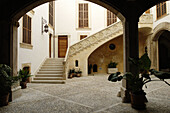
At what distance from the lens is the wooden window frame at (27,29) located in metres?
8.25

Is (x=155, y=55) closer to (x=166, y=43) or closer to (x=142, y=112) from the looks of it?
(x=166, y=43)

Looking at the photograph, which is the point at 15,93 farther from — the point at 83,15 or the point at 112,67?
the point at 83,15

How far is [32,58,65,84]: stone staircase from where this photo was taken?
29.4ft

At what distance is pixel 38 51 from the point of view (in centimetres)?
1038

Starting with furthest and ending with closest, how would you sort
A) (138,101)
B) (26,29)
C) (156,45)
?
(156,45) → (26,29) → (138,101)

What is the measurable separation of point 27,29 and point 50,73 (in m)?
3.39

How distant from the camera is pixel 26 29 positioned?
849cm

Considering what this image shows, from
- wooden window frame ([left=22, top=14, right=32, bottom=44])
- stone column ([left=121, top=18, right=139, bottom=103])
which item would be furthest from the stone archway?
wooden window frame ([left=22, top=14, right=32, bottom=44])

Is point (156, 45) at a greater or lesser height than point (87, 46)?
greater

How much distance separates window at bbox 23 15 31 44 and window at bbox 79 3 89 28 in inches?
278

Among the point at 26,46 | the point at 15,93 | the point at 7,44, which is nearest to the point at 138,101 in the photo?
the point at 15,93

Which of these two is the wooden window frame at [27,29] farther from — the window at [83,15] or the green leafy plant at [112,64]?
the green leafy plant at [112,64]

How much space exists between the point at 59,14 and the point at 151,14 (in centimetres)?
917

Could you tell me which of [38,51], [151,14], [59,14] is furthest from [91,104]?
[59,14]
